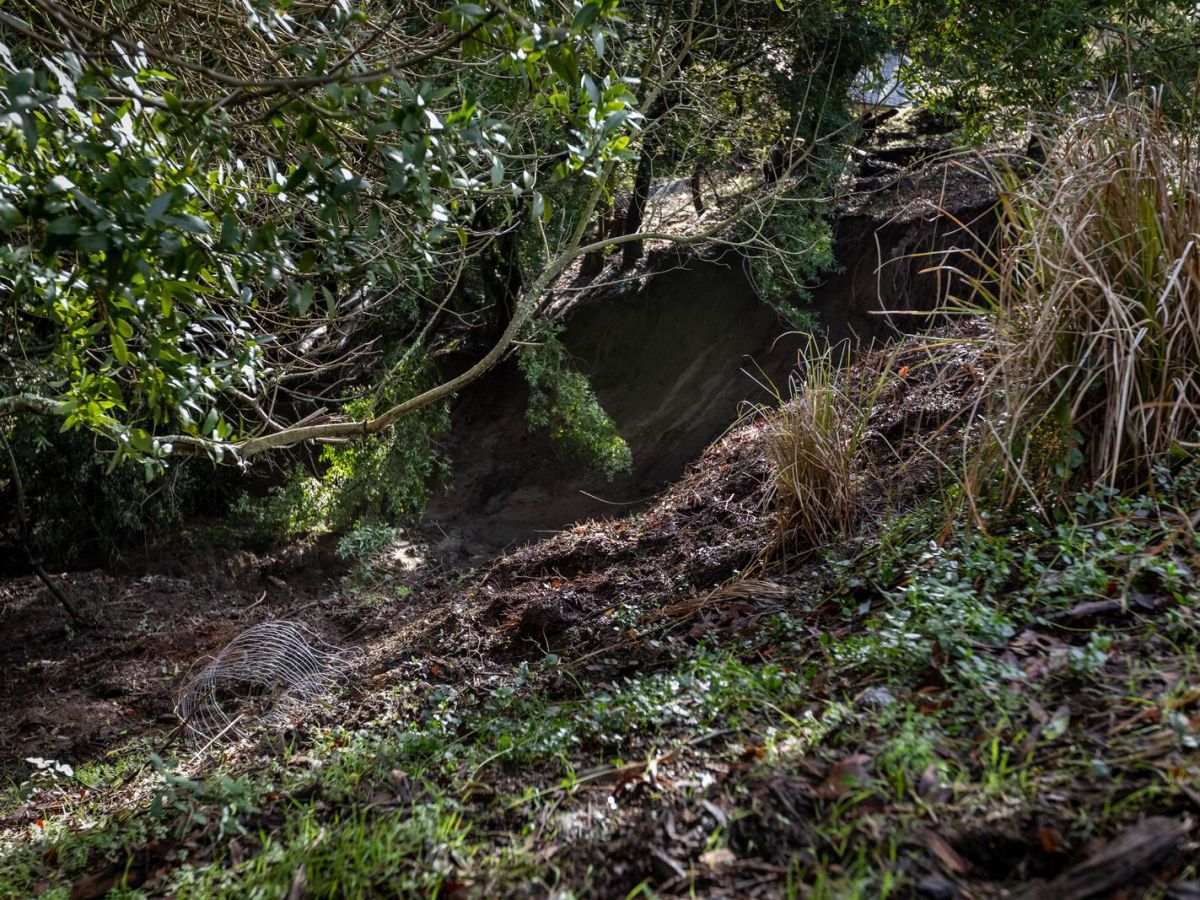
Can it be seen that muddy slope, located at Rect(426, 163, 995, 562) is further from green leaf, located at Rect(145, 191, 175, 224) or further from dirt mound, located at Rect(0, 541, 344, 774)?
green leaf, located at Rect(145, 191, 175, 224)

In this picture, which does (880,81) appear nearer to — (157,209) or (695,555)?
(695,555)

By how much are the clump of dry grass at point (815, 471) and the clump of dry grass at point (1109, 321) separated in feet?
2.53

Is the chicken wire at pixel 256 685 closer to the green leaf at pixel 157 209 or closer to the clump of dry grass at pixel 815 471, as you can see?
the clump of dry grass at pixel 815 471

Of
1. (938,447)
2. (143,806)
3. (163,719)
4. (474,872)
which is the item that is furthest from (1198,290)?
(163,719)

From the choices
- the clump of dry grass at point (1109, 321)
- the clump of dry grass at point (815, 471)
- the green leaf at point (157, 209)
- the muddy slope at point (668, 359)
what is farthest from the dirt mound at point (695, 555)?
the muddy slope at point (668, 359)

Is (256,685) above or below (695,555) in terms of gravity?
below

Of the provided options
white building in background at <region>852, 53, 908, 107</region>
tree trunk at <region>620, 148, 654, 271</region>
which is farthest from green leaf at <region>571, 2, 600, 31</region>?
white building in background at <region>852, 53, 908, 107</region>

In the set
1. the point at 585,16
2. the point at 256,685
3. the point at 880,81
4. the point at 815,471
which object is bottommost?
the point at 256,685

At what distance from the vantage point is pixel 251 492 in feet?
30.9

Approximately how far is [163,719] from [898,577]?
12.0 feet

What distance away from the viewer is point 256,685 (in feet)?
14.9

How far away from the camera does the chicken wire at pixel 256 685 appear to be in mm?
3975

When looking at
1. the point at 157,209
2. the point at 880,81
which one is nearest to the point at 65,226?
the point at 157,209

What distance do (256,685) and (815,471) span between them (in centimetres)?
285
